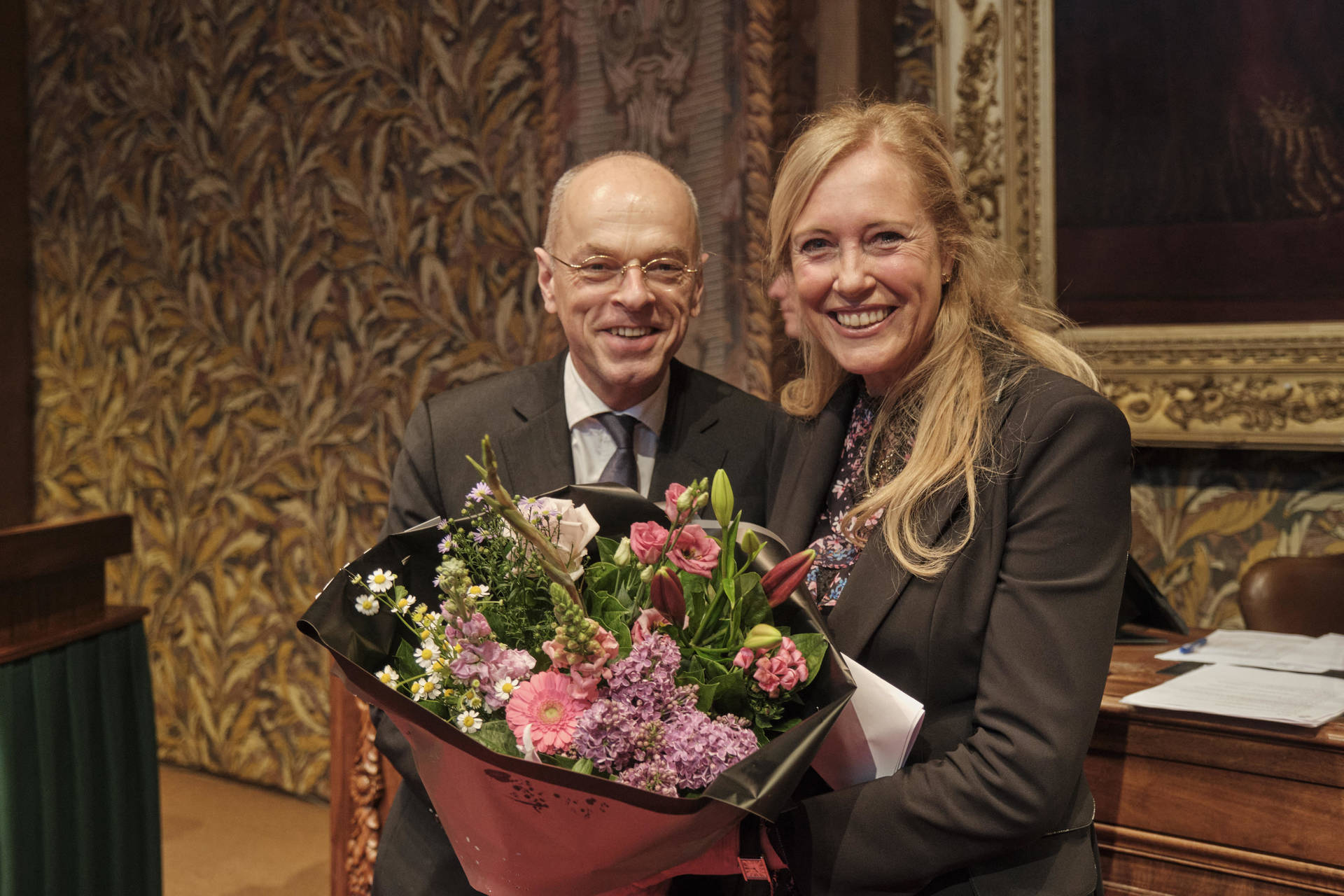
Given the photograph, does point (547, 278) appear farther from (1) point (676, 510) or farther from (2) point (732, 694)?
(2) point (732, 694)

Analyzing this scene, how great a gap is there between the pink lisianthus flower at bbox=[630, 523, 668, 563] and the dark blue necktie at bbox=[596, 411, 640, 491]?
66 cm

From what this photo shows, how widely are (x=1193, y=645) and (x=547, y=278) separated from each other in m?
1.32

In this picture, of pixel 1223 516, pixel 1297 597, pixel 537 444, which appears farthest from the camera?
pixel 1223 516

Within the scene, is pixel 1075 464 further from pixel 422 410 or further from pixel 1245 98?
Result: pixel 1245 98

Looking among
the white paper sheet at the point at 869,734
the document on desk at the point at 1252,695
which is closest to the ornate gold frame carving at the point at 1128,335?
the document on desk at the point at 1252,695

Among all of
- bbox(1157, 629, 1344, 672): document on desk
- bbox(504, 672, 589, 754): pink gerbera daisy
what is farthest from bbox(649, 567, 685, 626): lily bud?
bbox(1157, 629, 1344, 672): document on desk

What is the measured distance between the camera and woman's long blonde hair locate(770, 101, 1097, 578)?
1319 millimetres

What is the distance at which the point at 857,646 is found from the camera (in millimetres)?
1313

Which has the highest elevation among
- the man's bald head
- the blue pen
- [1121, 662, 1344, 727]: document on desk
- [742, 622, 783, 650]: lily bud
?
the man's bald head

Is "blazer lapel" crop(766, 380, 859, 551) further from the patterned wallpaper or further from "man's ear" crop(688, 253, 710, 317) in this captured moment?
the patterned wallpaper

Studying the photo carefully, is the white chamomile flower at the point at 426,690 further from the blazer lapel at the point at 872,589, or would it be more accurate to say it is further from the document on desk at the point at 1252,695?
the document on desk at the point at 1252,695

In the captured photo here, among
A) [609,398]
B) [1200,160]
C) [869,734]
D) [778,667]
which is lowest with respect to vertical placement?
[869,734]

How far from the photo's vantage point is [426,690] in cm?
110

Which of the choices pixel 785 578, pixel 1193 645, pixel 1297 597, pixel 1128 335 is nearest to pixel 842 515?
pixel 785 578
